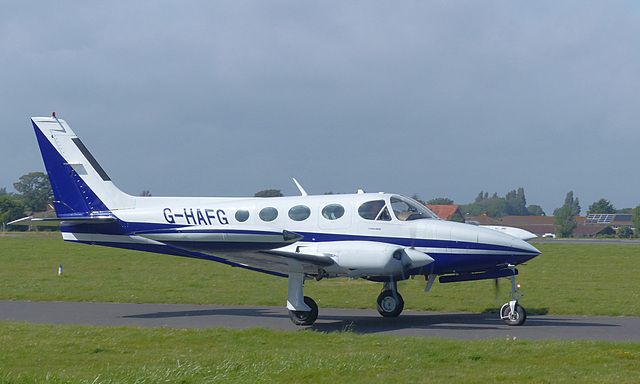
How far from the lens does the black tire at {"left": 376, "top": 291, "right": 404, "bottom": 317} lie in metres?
16.4

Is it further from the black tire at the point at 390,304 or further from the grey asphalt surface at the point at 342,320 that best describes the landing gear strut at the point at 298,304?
the black tire at the point at 390,304

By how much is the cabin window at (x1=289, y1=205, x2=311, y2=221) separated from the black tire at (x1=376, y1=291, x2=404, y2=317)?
2.94 meters

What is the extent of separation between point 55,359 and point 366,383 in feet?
16.9

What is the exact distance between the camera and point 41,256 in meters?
39.9

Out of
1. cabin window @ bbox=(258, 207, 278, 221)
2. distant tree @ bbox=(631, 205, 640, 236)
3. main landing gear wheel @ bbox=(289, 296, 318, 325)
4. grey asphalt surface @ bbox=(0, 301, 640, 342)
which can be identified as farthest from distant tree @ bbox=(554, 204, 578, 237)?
main landing gear wheel @ bbox=(289, 296, 318, 325)

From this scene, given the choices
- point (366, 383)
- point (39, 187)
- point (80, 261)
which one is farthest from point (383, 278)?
point (39, 187)

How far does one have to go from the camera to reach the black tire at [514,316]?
14570 millimetres

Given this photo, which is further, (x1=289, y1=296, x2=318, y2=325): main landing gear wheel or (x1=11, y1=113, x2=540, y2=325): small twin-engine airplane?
(x1=289, y1=296, x2=318, y2=325): main landing gear wheel

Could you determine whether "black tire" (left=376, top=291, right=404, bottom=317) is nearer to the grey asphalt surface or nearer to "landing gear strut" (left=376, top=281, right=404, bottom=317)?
"landing gear strut" (left=376, top=281, right=404, bottom=317)

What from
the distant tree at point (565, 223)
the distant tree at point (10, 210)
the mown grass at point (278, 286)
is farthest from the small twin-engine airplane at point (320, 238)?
the distant tree at point (565, 223)

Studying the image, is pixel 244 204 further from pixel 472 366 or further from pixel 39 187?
pixel 39 187

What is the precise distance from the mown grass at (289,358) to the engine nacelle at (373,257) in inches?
68.2

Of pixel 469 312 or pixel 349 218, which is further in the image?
pixel 469 312

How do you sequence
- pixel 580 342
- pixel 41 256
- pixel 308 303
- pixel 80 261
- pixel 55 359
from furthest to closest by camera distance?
pixel 41 256
pixel 80 261
pixel 308 303
pixel 580 342
pixel 55 359
